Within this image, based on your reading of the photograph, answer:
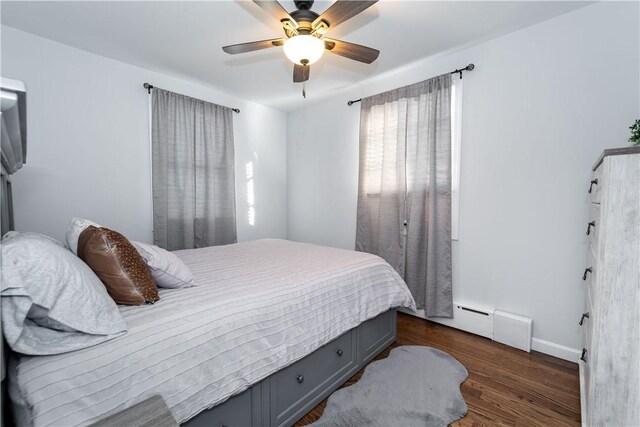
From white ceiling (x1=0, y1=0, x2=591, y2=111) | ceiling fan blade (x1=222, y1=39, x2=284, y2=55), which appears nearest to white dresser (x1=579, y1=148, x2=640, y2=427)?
white ceiling (x1=0, y1=0, x2=591, y2=111)

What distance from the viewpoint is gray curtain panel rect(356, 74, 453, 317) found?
8.72 ft

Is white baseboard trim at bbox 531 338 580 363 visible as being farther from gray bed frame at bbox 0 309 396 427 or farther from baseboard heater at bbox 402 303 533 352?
gray bed frame at bbox 0 309 396 427

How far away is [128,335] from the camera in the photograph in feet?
3.28

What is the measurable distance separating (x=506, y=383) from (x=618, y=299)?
1.00 m

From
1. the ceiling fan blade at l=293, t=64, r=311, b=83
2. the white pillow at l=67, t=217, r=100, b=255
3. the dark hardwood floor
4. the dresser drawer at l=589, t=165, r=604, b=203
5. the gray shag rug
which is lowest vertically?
the dark hardwood floor

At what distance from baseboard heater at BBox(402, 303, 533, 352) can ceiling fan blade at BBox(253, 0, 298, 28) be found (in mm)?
2691

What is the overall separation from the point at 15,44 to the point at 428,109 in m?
3.58

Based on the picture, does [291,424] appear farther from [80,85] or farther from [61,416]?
[80,85]

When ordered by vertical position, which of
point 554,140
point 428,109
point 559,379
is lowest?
point 559,379

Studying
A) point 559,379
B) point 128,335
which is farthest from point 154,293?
point 559,379

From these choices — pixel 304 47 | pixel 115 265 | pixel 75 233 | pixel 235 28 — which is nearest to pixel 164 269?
pixel 115 265

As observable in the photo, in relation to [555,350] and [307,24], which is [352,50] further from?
[555,350]

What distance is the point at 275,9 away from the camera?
62.0 inches

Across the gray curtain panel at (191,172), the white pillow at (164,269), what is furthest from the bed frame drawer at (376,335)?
the gray curtain panel at (191,172)
